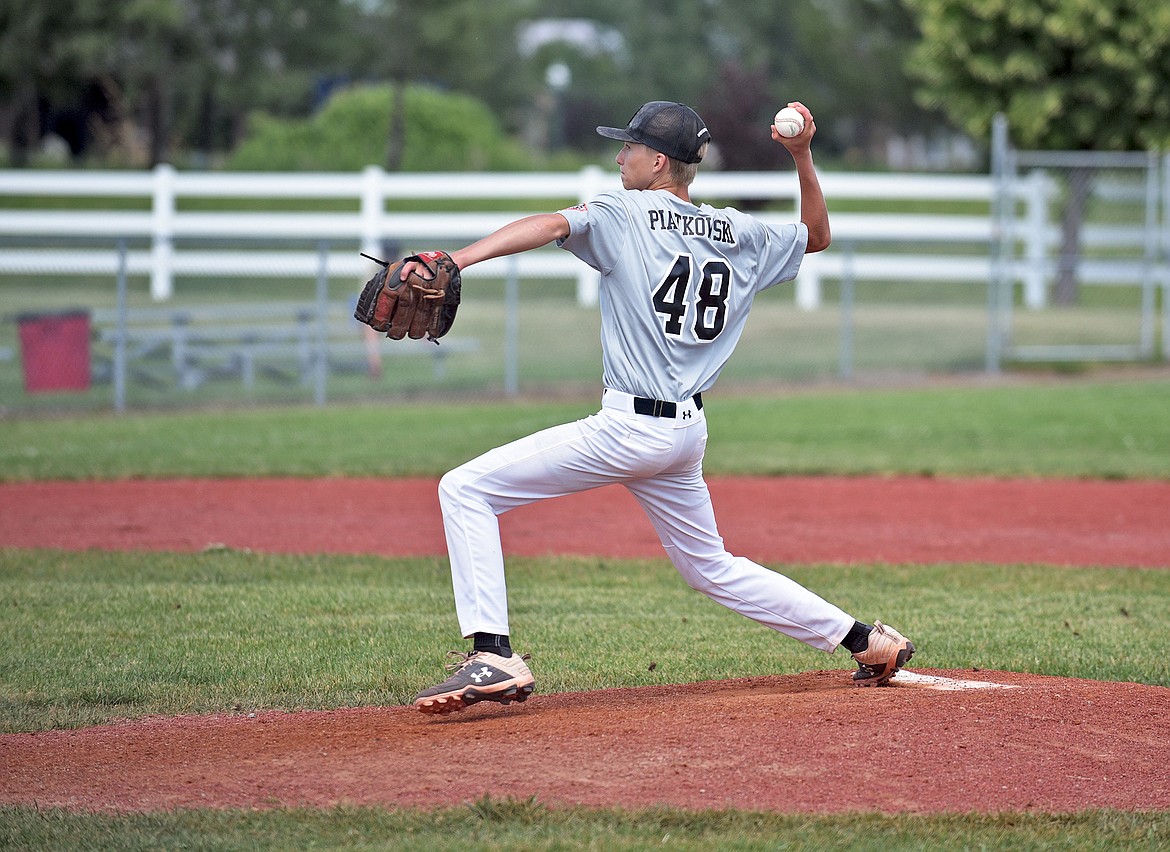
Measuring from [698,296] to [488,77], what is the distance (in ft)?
171

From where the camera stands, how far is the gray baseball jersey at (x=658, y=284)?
4770 mm

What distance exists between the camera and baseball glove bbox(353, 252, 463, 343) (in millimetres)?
4508

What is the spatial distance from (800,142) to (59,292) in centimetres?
1969

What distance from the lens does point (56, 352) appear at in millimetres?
15578

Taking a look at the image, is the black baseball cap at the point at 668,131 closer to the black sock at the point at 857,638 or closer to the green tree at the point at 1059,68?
the black sock at the point at 857,638

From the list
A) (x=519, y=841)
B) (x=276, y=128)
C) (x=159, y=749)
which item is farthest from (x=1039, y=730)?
(x=276, y=128)

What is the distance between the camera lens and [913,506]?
1032cm

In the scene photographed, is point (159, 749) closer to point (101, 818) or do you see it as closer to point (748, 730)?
point (101, 818)

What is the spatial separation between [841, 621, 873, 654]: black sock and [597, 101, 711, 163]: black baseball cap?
1.79 meters

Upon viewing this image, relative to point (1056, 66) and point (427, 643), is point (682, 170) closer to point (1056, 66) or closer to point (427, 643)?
point (427, 643)

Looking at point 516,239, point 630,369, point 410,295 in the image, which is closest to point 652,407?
point 630,369

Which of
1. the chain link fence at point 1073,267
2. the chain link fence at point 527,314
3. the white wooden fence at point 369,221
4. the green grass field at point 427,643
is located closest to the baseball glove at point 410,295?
the green grass field at point 427,643

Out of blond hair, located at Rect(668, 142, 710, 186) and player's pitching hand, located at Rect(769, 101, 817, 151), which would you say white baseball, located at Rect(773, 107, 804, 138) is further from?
blond hair, located at Rect(668, 142, 710, 186)

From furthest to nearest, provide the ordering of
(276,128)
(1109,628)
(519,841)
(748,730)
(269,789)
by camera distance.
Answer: (276,128)
(1109,628)
(748,730)
(269,789)
(519,841)
